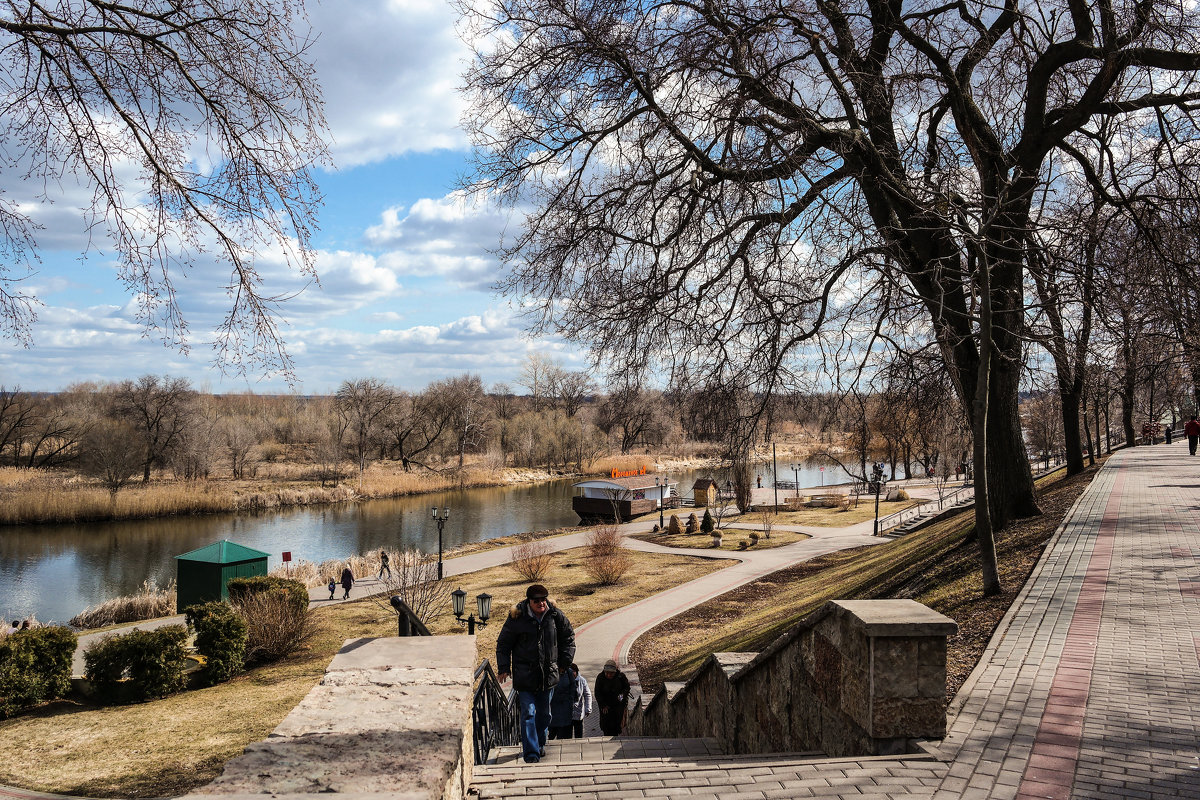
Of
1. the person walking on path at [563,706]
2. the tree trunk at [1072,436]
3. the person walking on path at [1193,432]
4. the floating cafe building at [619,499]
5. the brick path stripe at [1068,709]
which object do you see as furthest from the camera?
the floating cafe building at [619,499]

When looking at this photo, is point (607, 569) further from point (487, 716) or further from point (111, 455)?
point (111, 455)

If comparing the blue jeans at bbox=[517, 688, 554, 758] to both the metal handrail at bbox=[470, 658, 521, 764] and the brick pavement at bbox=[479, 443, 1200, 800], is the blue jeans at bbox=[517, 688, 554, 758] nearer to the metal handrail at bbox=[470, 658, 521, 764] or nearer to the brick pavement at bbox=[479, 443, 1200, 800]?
the metal handrail at bbox=[470, 658, 521, 764]

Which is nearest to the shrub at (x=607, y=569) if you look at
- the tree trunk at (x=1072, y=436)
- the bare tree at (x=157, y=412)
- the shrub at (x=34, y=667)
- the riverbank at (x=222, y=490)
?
the riverbank at (x=222, y=490)

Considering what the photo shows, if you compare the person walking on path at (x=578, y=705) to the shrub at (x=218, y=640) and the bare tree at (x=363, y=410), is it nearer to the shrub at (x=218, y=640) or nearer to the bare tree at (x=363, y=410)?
the shrub at (x=218, y=640)

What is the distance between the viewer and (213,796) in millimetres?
2051

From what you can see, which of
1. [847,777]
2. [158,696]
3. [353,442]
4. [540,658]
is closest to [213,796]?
[847,777]

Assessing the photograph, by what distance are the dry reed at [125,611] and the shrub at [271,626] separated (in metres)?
7.78

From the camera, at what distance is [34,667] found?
12102 mm

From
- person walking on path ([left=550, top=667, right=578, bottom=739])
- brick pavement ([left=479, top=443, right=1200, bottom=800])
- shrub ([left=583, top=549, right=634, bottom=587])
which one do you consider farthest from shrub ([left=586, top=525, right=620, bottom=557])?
brick pavement ([left=479, top=443, right=1200, bottom=800])

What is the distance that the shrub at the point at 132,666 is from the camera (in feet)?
41.8

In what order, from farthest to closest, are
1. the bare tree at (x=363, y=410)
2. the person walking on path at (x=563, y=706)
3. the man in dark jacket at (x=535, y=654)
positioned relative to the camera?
the bare tree at (x=363, y=410) < the person walking on path at (x=563, y=706) < the man in dark jacket at (x=535, y=654)

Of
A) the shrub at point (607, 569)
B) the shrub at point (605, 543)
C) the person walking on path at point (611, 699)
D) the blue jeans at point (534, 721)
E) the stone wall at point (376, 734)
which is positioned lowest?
the shrub at point (607, 569)

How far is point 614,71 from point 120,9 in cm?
485

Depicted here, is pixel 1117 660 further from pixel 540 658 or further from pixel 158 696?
pixel 158 696
